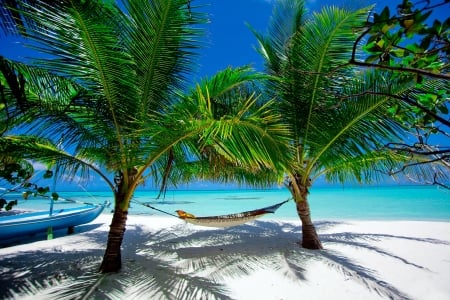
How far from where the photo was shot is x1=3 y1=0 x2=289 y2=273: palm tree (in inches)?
80.6

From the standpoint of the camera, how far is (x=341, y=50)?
2.94 m

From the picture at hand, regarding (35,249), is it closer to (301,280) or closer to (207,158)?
(207,158)

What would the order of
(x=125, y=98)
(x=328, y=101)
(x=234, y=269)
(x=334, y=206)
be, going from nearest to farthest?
(x=125, y=98)
(x=234, y=269)
(x=328, y=101)
(x=334, y=206)

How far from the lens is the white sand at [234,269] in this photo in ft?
7.44

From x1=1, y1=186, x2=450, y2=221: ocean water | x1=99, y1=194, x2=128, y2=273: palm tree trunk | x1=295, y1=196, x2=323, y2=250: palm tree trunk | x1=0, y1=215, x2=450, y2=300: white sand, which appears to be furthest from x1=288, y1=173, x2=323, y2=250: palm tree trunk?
x1=99, y1=194, x2=128, y2=273: palm tree trunk

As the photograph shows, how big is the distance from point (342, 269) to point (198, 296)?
165 cm

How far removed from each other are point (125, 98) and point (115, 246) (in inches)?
60.5

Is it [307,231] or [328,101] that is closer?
[328,101]

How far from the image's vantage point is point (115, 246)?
2.71 m

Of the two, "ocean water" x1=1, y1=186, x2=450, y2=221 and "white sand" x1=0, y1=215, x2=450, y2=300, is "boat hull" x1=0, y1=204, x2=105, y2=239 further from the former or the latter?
"white sand" x1=0, y1=215, x2=450, y2=300

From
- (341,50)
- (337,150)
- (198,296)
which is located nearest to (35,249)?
(198,296)

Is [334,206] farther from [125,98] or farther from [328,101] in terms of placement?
[125,98]

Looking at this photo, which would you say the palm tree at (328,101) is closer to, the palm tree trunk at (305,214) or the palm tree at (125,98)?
the palm tree trunk at (305,214)

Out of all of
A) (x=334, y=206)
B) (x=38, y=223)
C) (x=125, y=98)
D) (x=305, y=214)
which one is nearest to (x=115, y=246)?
(x=125, y=98)
